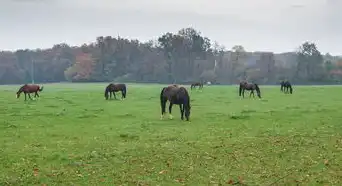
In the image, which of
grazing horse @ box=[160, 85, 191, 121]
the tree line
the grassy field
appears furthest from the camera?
the tree line

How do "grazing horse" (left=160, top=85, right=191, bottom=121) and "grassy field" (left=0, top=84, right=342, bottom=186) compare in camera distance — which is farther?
"grazing horse" (left=160, top=85, right=191, bottom=121)

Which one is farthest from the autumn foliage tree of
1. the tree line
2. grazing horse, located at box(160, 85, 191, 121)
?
grazing horse, located at box(160, 85, 191, 121)

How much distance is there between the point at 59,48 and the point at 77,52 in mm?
10828

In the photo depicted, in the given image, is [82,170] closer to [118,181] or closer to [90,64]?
[118,181]

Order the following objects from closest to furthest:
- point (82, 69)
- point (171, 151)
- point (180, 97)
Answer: point (171, 151), point (180, 97), point (82, 69)

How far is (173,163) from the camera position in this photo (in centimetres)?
1377

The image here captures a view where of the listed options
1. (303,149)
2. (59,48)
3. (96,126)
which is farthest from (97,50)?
(303,149)

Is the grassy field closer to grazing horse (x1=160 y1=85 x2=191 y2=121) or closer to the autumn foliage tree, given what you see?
grazing horse (x1=160 y1=85 x2=191 y2=121)

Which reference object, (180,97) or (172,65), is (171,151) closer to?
(180,97)

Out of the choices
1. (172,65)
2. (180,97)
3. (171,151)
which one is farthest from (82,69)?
(171,151)

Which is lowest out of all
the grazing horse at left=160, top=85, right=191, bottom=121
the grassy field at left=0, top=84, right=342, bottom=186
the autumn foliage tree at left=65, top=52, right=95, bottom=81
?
the grassy field at left=0, top=84, right=342, bottom=186

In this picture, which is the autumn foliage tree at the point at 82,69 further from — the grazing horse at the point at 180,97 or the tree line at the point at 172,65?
the grazing horse at the point at 180,97

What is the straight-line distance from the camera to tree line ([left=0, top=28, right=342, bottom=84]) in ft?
359

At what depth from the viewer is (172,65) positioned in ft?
385
